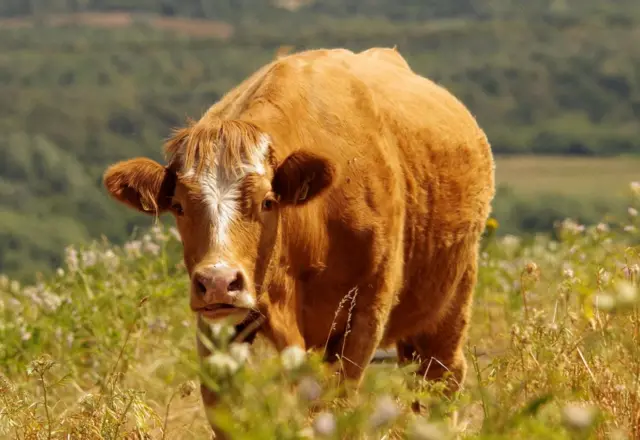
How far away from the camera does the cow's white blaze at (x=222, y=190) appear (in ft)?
18.6

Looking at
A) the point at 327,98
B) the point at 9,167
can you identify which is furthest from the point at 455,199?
the point at 9,167

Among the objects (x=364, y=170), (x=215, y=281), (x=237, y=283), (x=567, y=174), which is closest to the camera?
(x=215, y=281)

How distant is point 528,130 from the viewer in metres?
98.7

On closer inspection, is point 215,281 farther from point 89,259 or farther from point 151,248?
point 89,259

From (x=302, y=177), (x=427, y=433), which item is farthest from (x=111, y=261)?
(x=427, y=433)

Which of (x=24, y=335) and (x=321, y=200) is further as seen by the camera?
(x=24, y=335)

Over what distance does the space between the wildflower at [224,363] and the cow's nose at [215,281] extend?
2.14 metres

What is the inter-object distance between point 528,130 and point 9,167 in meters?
37.8

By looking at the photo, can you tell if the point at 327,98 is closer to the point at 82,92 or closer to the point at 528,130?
the point at 528,130

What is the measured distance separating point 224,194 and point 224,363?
2.66m

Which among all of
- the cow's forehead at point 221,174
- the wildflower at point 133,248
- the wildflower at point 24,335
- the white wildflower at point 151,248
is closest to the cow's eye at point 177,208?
the cow's forehead at point 221,174

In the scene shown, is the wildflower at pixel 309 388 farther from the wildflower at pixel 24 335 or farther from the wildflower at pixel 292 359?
the wildflower at pixel 24 335

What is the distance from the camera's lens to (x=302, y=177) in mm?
5961

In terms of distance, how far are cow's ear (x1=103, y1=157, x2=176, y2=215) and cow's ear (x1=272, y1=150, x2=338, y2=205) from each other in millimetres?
502
